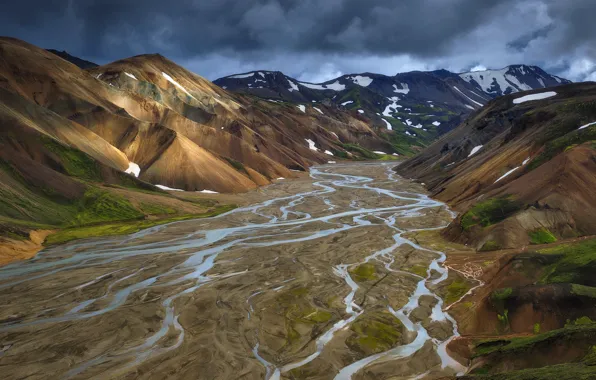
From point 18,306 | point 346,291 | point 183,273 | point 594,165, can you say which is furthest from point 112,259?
point 594,165

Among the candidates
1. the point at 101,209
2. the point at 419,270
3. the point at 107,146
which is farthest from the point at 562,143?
the point at 107,146

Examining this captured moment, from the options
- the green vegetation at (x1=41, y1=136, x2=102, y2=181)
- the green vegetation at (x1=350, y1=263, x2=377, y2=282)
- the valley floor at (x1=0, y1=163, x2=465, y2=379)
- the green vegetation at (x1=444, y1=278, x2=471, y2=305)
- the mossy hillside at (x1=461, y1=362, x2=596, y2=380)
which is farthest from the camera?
the green vegetation at (x1=41, y1=136, x2=102, y2=181)

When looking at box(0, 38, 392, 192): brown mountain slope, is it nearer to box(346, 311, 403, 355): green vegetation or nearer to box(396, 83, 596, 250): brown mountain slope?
box(396, 83, 596, 250): brown mountain slope

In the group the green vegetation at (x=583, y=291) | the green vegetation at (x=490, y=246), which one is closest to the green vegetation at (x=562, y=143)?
the green vegetation at (x=490, y=246)

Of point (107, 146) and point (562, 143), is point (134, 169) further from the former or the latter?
point (562, 143)

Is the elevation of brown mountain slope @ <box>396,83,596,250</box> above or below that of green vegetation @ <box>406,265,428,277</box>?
above

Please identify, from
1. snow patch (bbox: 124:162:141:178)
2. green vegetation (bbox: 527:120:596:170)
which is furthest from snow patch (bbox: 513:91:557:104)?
snow patch (bbox: 124:162:141:178)

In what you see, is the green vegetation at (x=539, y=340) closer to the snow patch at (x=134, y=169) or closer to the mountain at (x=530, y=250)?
the mountain at (x=530, y=250)
